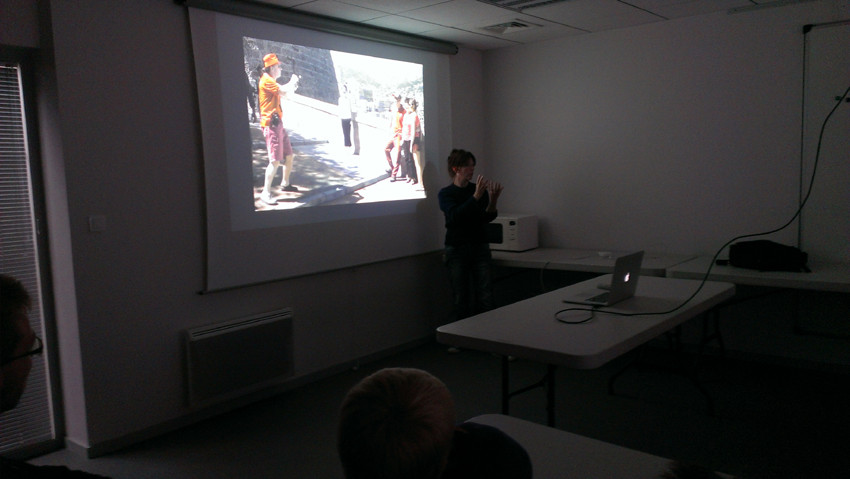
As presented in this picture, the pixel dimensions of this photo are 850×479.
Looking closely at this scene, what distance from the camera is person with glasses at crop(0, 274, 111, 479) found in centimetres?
102

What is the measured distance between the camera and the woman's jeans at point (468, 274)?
4.58m

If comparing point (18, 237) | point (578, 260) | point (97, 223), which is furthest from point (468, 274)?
point (18, 237)

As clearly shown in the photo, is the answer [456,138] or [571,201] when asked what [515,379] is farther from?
[456,138]

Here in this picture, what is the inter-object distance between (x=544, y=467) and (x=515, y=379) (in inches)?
105

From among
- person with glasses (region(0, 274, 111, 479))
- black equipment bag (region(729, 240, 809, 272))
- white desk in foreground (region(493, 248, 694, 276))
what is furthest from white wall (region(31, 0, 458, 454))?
black equipment bag (region(729, 240, 809, 272))

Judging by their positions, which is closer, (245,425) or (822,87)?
(245,425)

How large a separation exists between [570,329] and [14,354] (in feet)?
6.14

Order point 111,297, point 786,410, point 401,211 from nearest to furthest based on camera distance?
point 111,297, point 786,410, point 401,211

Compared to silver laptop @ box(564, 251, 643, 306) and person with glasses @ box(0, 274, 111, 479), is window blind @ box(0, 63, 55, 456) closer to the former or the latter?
person with glasses @ box(0, 274, 111, 479)

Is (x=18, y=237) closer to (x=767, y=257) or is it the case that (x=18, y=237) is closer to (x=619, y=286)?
(x=619, y=286)

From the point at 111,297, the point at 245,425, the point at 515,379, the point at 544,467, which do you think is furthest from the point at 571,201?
the point at 544,467

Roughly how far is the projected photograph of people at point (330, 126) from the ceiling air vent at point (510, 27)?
0.67 metres

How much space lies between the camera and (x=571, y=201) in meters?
5.14

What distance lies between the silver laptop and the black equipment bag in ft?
4.18
